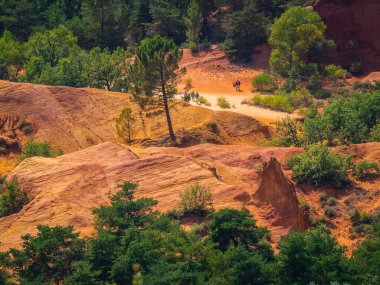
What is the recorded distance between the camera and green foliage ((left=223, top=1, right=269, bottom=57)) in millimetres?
61156

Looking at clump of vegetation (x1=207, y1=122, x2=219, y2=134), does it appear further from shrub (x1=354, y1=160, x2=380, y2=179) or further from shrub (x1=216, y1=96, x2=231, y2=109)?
shrub (x1=354, y1=160, x2=380, y2=179)

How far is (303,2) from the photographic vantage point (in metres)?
62.1

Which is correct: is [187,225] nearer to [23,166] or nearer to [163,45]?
[23,166]

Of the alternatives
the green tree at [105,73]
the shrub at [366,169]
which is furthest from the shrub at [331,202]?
the green tree at [105,73]

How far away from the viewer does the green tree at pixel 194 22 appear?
63875 millimetres

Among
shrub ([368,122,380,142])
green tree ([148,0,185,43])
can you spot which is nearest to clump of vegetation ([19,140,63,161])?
shrub ([368,122,380,142])

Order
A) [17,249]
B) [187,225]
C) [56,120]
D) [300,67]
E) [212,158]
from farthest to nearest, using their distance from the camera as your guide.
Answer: [300,67] < [56,120] < [212,158] < [187,225] < [17,249]

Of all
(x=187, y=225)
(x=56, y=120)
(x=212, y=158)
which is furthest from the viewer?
(x=56, y=120)

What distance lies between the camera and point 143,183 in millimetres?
27078

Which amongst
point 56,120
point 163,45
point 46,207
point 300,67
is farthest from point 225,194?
point 300,67

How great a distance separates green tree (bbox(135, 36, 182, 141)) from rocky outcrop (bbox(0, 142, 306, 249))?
26.2 ft

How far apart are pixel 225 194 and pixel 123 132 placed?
45.3 ft

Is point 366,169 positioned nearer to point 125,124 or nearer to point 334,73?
point 125,124

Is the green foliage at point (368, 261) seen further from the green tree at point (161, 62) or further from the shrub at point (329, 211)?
the green tree at point (161, 62)
